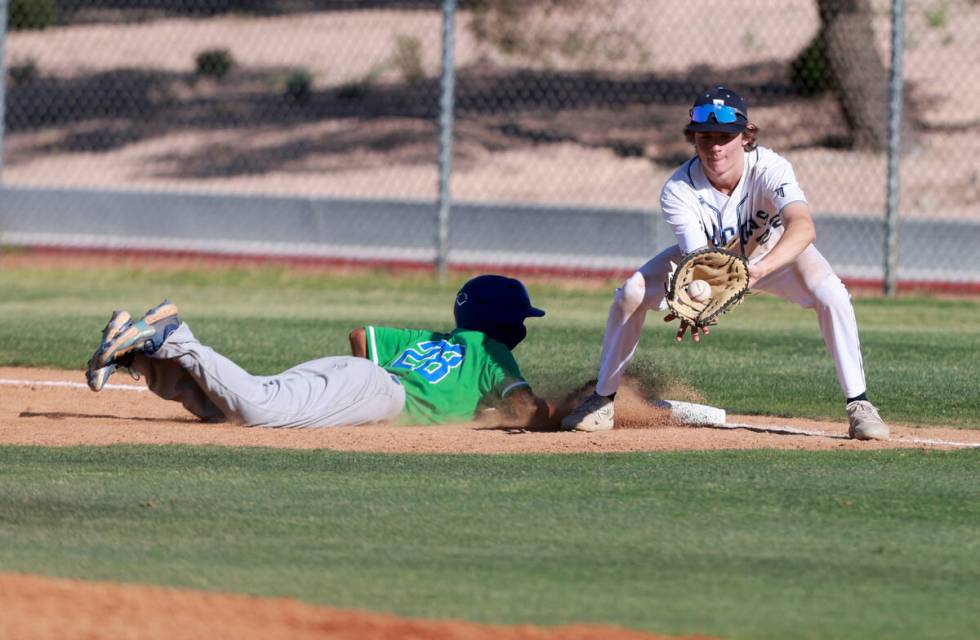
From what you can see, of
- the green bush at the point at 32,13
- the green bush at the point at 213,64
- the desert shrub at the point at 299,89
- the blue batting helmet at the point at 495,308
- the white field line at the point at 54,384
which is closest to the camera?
the blue batting helmet at the point at 495,308

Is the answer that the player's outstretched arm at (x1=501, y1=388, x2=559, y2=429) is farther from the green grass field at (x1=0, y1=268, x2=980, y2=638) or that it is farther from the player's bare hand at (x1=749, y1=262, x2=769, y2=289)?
the player's bare hand at (x1=749, y1=262, x2=769, y2=289)

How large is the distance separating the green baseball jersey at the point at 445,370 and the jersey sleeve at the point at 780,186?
1.42 metres

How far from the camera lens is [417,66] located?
29.5 m

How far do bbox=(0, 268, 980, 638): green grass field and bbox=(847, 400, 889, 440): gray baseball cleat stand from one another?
0.28m

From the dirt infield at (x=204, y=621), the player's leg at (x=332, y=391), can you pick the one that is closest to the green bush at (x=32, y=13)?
the player's leg at (x=332, y=391)

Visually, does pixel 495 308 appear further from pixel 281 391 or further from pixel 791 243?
pixel 791 243

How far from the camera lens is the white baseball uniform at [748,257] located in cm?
713

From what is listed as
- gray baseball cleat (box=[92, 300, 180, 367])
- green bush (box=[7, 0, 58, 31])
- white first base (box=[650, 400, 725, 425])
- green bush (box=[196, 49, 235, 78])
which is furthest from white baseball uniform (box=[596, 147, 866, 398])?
green bush (box=[196, 49, 235, 78])

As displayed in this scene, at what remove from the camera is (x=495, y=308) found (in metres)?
7.60

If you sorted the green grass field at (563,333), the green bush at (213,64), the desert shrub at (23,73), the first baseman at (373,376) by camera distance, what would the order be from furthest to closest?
the green bush at (213,64) → the desert shrub at (23,73) → the green grass field at (563,333) → the first baseman at (373,376)

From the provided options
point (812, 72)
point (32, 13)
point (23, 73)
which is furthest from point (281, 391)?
point (32, 13)

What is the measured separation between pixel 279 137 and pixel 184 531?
23.3 m

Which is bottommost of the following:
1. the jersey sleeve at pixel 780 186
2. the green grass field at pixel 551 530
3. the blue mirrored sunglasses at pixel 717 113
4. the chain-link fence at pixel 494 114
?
the green grass field at pixel 551 530

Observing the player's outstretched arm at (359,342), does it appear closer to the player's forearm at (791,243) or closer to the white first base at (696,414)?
the white first base at (696,414)
